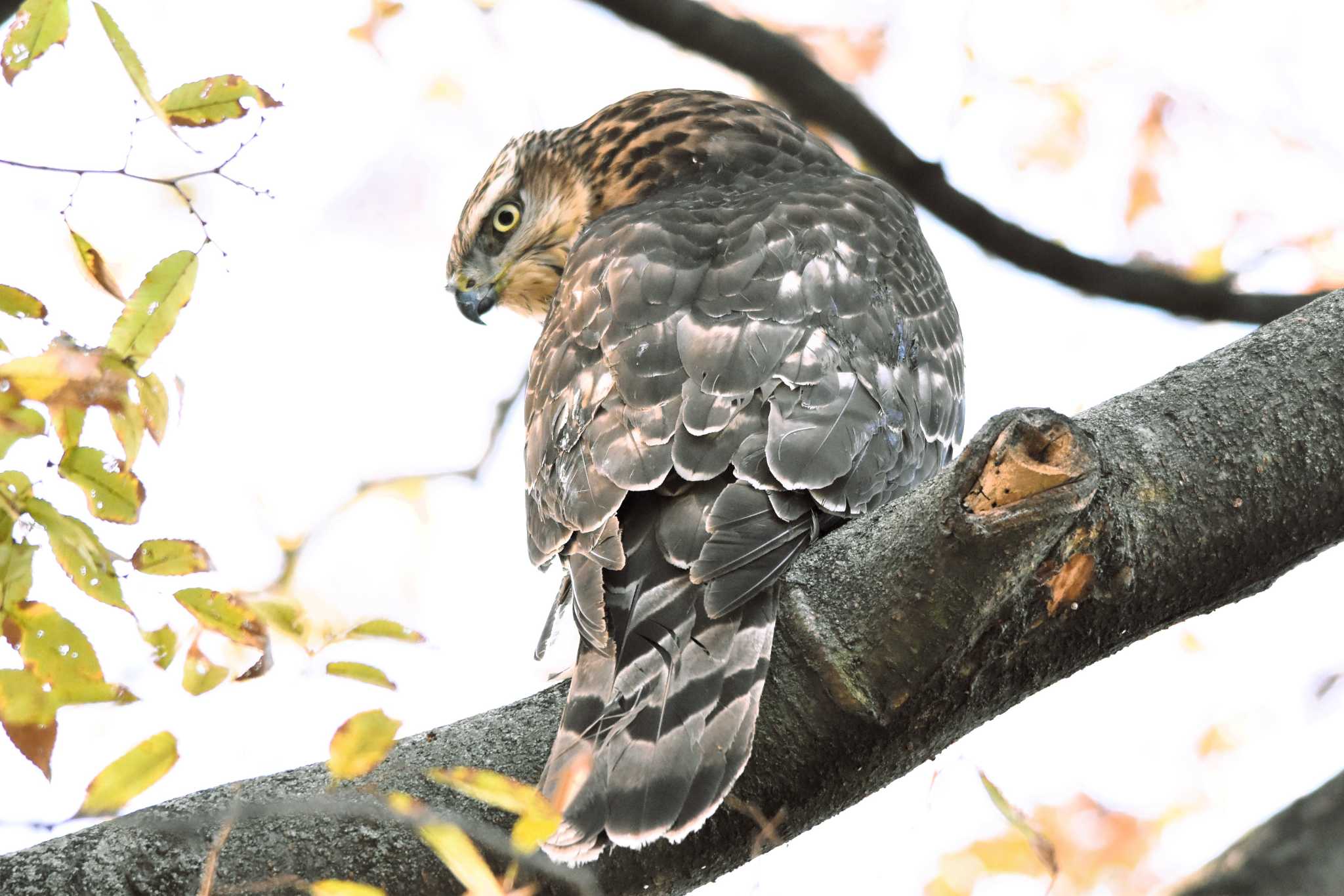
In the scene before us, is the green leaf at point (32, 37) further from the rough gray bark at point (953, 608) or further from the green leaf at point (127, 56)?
the rough gray bark at point (953, 608)

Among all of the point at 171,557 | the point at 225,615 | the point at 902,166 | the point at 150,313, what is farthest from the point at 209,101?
the point at 902,166

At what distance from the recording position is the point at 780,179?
5039 mm

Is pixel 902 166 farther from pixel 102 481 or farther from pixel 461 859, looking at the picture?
pixel 461 859

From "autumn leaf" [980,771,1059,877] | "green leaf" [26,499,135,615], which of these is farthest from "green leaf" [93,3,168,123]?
"autumn leaf" [980,771,1059,877]

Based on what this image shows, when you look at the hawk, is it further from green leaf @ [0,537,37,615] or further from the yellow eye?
green leaf @ [0,537,37,615]

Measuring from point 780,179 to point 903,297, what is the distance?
1.02 metres

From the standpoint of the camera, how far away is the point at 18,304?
7.51ft

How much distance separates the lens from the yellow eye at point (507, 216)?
602 centimetres

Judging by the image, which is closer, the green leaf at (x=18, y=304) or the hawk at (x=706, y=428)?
the green leaf at (x=18, y=304)

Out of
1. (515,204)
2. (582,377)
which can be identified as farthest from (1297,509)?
(515,204)

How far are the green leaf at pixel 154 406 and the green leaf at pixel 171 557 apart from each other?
23cm

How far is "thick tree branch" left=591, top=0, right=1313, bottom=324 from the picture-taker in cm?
493

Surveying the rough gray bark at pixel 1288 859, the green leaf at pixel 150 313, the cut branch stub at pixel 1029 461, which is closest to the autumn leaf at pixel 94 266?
the green leaf at pixel 150 313

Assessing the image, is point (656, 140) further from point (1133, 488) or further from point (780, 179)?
point (1133, 488)
